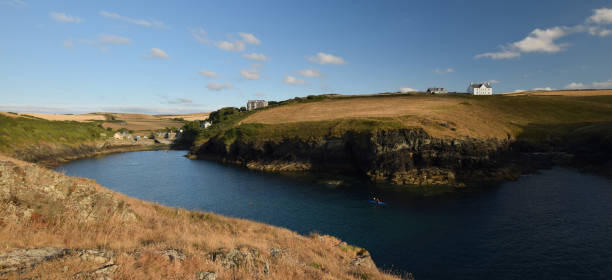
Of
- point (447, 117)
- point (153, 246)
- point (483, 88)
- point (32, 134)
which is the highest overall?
point (483, 88)

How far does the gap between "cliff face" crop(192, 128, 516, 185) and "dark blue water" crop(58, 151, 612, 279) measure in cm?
755

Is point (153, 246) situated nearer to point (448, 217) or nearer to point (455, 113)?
point (448, 217)

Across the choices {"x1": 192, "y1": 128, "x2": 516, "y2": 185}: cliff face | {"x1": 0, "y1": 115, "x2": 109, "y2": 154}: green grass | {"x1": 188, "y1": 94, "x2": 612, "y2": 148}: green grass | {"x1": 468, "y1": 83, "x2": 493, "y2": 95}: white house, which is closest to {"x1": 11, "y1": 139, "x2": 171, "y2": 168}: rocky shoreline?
{"x1": 0, "y1": 115, "x2": 109, "y2": 154}: green grass

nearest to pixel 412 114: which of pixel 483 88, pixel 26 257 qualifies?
pixel 26 257

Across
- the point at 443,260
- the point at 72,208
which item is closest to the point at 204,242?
the point at 72,208

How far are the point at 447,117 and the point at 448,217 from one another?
46353 millimetres

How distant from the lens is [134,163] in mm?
90938

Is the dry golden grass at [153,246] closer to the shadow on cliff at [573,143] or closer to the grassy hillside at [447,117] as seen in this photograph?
the grassy hillside at [447,117]

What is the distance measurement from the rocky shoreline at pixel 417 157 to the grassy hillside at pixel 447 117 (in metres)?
3.31

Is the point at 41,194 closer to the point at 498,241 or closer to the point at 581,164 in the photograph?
the point at 498,241

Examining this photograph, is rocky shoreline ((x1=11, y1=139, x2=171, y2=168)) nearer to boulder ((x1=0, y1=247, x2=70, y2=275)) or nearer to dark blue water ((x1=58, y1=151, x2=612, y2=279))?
dark blue water ((x1=58, y1=151, x2=612, y2=279))

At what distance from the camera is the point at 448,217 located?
38188mm

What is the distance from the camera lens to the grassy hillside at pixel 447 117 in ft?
240

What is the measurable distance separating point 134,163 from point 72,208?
89.2 metres
